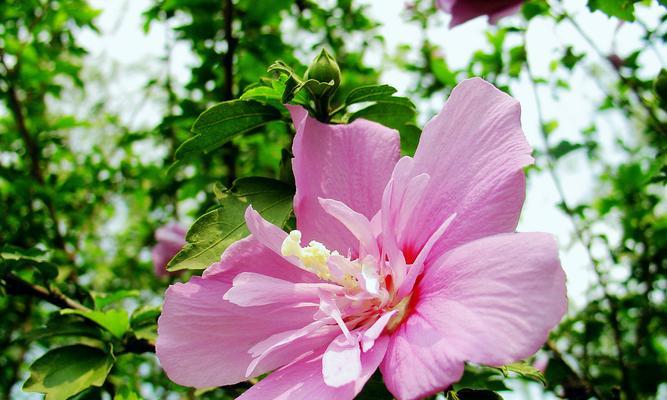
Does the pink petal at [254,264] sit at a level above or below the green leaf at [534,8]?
below

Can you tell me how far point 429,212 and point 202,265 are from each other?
0.90 ft

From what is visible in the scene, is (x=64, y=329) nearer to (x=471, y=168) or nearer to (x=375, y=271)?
(x=375, y=271)

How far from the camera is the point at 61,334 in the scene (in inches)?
39.2

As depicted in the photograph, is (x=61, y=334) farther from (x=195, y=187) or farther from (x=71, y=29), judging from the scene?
(x=71, y=29)

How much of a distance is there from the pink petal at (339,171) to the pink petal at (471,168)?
53 mm

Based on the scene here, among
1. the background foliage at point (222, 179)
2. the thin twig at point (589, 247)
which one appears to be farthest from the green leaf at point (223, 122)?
the thin twig at point (589, 247)

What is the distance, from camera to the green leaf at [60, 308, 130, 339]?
0.98m

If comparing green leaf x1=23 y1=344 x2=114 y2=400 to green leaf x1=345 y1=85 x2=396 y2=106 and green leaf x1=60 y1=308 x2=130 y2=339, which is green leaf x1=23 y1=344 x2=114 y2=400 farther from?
green leaf x1=345 y1=85 x2=396 y2=106

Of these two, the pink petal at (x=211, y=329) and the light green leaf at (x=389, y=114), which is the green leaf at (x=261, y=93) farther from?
the pink petal at (x=211, y=329)

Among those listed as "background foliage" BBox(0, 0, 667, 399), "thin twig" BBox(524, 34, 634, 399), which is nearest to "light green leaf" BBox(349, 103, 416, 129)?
"background foliage" BBox(0, 0, 667, 399)

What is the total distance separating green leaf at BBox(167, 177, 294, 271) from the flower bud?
148 millimetres

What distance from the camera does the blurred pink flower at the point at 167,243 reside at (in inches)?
88.0

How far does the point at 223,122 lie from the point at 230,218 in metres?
0.14

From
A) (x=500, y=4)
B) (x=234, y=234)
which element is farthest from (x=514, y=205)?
(x=500, y=4)
